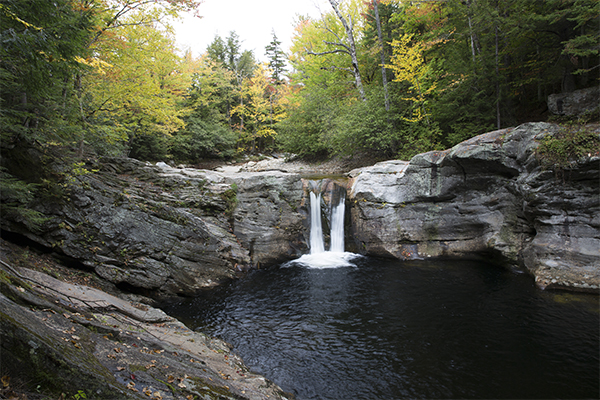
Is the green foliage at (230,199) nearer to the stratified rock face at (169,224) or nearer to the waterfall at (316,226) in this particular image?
the stratified rock face at (169,224)

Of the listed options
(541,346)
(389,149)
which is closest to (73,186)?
(541,346)

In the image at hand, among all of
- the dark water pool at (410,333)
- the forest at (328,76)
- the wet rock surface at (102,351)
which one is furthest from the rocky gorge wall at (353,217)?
the wet rock surface at (102,351)

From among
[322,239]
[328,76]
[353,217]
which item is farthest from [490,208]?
[328,76]

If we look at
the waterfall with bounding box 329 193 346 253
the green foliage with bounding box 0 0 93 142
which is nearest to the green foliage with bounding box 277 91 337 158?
the waterfall with bounding box 329 193 346 253

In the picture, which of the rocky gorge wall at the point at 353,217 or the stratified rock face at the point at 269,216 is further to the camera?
the stratified rock face at the point at 269,216

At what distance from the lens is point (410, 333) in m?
6.91

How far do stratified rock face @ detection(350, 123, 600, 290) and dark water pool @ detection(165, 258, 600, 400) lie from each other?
40.5 inches

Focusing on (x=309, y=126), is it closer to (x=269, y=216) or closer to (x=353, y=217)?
(x=353, y=217)

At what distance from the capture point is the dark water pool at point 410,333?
5.37 m

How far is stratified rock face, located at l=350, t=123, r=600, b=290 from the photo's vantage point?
28.3 ft

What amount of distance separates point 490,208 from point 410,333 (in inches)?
273

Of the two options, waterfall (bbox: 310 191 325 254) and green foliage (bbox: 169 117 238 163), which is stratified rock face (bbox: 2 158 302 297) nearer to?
waterfall (bbox: 310 191 325 254)

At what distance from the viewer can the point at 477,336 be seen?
6.67 meters

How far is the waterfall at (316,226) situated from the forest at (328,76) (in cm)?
504
